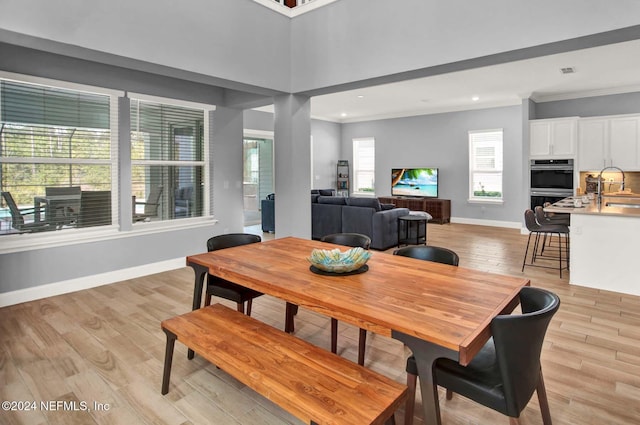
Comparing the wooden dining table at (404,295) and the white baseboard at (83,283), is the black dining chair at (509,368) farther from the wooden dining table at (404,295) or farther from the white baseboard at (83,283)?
the white baseboard at (83,283)

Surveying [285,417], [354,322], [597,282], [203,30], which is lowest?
[285,417]

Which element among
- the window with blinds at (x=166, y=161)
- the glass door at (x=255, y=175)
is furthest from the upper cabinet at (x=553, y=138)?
the window with blinds at (x=166, y=161)

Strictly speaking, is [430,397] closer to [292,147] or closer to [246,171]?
[292,147]

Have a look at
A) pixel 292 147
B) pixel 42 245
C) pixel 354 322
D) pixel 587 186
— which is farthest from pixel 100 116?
pixel 587 186

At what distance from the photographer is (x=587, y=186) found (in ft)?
24.5

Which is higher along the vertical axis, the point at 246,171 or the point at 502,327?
the point at 246,171

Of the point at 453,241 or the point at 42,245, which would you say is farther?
the point at 453,241

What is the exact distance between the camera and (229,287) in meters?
2.88

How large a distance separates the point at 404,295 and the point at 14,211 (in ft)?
13.2

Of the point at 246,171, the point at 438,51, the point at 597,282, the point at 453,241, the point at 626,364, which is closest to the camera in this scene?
the point at 626,364

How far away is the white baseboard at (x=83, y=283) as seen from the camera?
3.78 m

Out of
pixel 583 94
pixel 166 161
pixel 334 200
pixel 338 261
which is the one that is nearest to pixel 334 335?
pixel 338 261

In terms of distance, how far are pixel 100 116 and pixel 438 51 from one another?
12.3 feet

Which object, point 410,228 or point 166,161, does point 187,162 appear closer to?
point 166,161
